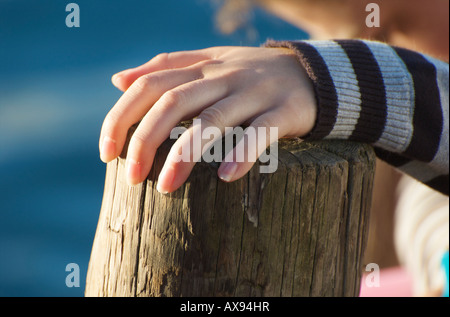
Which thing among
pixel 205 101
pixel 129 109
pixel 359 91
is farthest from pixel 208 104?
pixel 359 91

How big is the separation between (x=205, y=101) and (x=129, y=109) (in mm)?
117

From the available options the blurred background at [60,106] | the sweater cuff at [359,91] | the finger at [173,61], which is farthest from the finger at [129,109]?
the blurred background at [60,106]

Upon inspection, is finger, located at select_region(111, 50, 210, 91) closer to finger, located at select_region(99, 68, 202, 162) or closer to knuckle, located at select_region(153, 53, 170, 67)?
knuckle, located at select_region(153, 53, 170, 67)

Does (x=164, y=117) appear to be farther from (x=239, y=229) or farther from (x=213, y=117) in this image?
(x=239, y=229)

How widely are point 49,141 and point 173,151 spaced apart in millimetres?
4144

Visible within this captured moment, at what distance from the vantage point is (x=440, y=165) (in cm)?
103

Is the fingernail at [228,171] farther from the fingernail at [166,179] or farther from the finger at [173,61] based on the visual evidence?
the finger at [173,61]

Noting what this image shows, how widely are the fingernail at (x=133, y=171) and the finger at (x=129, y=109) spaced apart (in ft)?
0.20

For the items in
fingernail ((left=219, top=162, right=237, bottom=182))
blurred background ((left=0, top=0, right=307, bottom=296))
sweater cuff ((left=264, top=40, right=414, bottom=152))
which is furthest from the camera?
blurred background ((left=0, top=0, right=307, bottom=296))

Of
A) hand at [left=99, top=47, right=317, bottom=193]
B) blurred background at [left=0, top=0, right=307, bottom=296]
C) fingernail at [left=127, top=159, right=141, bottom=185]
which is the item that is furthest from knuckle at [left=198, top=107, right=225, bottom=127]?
blurred background at [left=0, top=0, right=307, bottom=296]

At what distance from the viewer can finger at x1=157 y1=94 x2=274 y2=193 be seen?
0.70 m

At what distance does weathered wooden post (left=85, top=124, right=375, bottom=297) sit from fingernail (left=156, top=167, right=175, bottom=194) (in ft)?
0.10
